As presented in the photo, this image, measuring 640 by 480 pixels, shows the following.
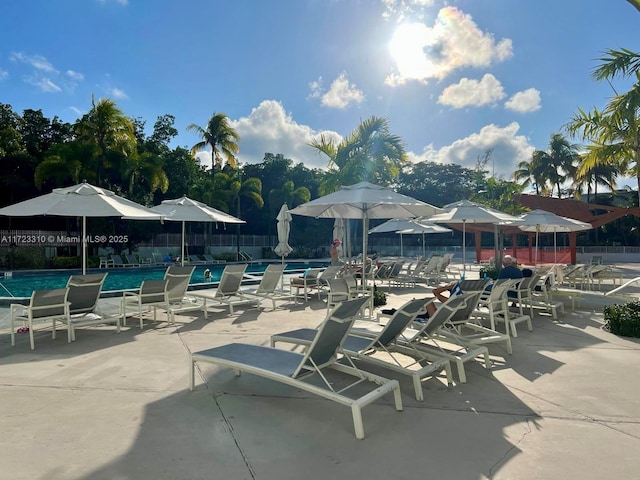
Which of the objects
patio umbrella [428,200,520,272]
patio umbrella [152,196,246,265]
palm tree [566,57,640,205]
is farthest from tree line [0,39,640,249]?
patio umbrella [152,196,246,265]

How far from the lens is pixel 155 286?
274 inches

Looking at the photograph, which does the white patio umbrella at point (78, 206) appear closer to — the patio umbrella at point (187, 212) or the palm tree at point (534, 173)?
the patio umbrella at point (187, 212)

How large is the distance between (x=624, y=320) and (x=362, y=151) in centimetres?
797

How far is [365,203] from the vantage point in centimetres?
836

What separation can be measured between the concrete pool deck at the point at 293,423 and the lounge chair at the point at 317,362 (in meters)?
0.22

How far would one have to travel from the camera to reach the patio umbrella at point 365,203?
23.9 feet

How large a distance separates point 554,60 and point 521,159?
32.0 meters

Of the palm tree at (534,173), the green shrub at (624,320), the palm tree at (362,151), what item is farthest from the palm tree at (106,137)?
the palm tree at (534,173)

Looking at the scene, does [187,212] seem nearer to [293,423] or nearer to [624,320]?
[293,423]

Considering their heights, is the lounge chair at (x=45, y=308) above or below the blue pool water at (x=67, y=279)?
above

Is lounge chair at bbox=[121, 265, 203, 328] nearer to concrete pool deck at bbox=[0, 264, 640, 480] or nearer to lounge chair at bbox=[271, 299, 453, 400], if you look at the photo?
concrete pool deck at bbox=[0, 264, 640, 480]

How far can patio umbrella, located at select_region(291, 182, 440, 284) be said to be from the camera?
7277 mm

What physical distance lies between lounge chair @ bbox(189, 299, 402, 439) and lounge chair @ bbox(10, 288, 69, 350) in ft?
9.93

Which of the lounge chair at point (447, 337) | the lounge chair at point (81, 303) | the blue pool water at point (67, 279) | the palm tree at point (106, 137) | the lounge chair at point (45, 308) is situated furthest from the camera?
the palm tree at point (106, 137)
